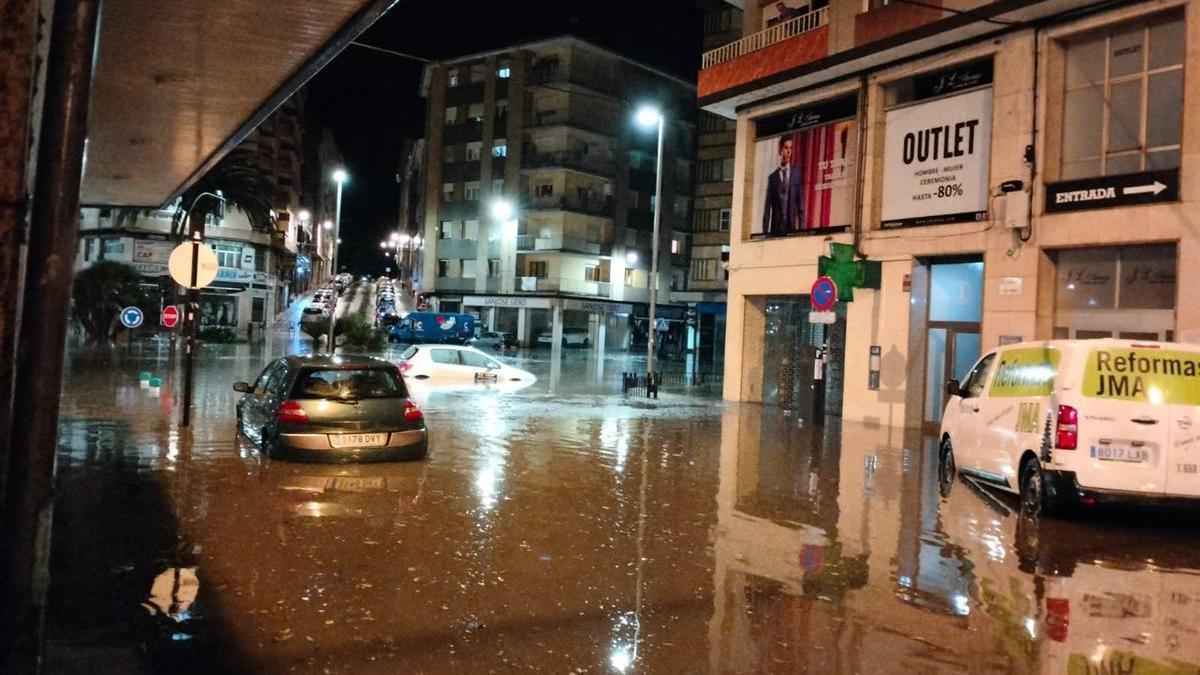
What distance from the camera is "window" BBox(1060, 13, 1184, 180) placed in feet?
49.1

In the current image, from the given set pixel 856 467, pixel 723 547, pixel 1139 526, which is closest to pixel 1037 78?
pixel 856 467

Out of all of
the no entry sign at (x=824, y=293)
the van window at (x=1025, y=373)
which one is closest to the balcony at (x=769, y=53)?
the no entry sign at (x=824, y=293)

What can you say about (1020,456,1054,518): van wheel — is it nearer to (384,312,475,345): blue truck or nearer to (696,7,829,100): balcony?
(696,7,829,100): balcony

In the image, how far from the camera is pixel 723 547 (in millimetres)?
7973

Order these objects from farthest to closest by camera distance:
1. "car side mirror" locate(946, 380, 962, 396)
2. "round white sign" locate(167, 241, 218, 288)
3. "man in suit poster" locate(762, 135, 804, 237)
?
"man in suit poster" locate(762, 135, 804, 237)
"round white sign" locate(167, 241, 218, 288)
"car side mirror" locate(946, 380, 962, 396)

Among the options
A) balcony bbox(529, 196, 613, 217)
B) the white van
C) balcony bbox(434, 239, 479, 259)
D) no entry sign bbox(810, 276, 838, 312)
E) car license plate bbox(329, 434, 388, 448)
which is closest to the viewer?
the white van

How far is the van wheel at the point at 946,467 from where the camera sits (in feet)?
40.2

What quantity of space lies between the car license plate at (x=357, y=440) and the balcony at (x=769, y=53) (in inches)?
542

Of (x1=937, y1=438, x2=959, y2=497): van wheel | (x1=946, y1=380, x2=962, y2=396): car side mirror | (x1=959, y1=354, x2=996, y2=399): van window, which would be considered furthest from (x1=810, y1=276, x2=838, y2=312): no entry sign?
(x1=946, y1=380, x2=962, y2=396): car side mirror

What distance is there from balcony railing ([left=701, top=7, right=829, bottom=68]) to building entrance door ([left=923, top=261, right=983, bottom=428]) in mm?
6219

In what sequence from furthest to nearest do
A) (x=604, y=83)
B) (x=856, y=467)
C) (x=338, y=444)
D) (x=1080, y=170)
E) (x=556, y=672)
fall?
(x=604, y=83) → (x=1080, y=170) → (x=856, y=467) → (x=338, y=444) → (x=556, y=672)

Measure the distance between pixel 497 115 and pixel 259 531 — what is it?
2392 inches

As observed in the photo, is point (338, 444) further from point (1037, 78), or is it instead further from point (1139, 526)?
point (1037, 78)

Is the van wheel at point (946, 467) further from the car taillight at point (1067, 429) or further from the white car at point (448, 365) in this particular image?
the white car at point (448, 365)
